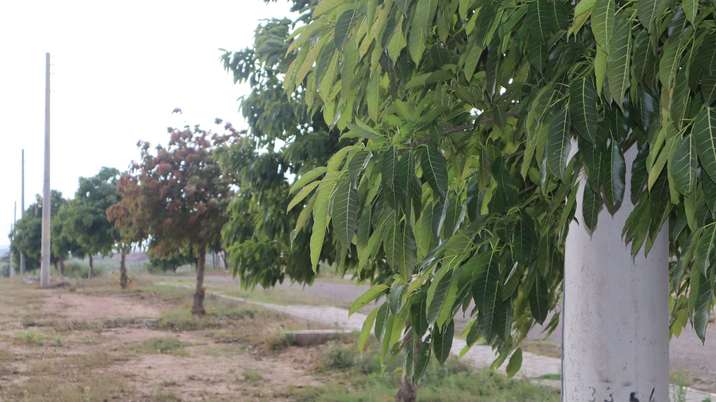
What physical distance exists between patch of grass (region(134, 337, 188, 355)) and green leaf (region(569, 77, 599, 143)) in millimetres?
10797

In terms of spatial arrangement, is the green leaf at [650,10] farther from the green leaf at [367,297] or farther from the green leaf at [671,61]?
the green leaf at [367,297]

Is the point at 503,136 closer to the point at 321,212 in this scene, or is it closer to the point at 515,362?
the point at 321,212

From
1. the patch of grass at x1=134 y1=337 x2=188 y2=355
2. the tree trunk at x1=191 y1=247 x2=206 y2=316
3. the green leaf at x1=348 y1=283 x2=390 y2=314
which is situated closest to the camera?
the green leaf at x1=348 y1=283 x2=390 y2=314

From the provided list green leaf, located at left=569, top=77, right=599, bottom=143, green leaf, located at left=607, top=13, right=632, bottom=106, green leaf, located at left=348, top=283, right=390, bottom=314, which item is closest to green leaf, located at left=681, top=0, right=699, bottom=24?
green leaf, located at left=607, top=13, right=632, bottom=106

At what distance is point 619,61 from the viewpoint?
1.44 m

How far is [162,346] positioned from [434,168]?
444 inches

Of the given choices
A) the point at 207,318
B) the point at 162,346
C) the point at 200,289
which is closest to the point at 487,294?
the point at 162,346

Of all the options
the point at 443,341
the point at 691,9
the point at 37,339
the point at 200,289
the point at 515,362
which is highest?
the point at 691,9

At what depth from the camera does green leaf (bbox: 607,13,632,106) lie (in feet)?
4.70

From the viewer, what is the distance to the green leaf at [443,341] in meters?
1.96

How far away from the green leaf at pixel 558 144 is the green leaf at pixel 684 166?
8.4 inches

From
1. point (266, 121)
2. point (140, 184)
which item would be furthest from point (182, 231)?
point (266, 121)

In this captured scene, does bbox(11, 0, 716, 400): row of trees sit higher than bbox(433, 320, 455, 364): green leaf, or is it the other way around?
bbox(11, 0, 716, 400): row of trees

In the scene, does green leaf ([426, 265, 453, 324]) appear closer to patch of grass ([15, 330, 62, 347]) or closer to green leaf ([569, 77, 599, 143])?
green leaf ([569, 77, 599, 143])
